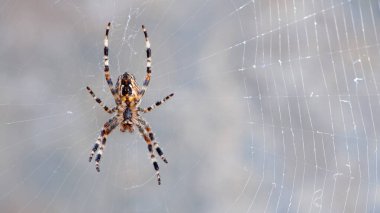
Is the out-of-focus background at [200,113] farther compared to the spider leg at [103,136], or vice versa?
the out-of-focus background at [200,113]

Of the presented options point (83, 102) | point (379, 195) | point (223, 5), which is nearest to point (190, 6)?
point (223, 5)

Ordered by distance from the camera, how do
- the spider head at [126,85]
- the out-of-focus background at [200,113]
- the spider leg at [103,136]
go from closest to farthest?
1. the spider head at [126,85]
2. the spider leg at [103,136]
3. the out-of-focus background at [200,113]

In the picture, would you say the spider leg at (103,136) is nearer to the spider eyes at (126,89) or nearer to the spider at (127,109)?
the spider at (127,109)

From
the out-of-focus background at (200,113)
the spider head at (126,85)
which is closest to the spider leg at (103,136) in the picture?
the spider head at (126,85)

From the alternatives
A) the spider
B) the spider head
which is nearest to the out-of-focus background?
the spider

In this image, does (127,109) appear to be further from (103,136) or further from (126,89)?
(126,89)

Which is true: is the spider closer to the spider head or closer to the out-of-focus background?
the spider head
